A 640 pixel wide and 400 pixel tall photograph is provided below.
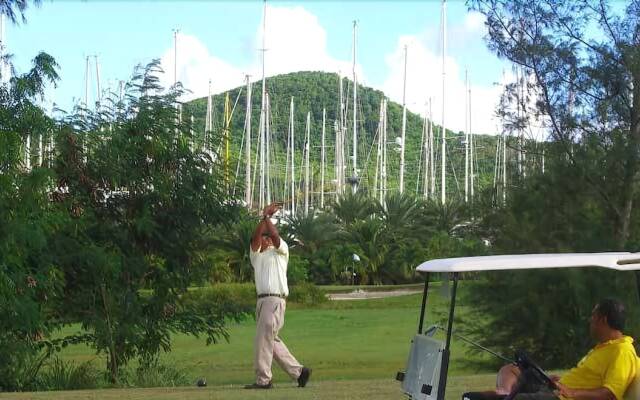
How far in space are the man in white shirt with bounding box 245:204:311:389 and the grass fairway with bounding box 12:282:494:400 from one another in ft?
0.87

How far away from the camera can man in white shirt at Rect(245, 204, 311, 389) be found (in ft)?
40.8

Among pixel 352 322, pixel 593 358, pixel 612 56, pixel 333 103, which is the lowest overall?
pixel 352 322

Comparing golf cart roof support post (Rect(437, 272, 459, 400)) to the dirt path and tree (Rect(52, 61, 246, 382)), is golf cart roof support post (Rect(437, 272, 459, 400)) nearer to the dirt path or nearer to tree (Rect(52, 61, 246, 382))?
tree (Rect(52, 61, 246, 382))

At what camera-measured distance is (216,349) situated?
22.4m

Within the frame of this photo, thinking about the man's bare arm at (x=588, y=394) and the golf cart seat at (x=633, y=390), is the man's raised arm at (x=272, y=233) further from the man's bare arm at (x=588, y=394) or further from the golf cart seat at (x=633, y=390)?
the golf cart seat at (x=633, y=390)

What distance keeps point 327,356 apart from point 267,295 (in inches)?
348

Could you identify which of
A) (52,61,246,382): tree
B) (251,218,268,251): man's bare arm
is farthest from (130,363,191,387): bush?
(251,218,268,251): man's bare arm

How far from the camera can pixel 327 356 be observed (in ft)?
69.3

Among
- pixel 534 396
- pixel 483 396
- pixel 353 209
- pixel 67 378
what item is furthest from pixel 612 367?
pixel 353 209

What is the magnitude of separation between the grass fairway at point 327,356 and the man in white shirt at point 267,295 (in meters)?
0.26

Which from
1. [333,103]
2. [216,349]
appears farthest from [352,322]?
[333,103]

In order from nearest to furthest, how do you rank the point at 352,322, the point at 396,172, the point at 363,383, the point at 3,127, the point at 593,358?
1. the point at 593,358
2. the point at 363,383
3. the point at 3,127
4. the point at 352,322
5. the point at 396,172

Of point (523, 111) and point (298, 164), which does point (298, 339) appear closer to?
point (523, 111)

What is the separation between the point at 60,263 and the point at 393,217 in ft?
111
